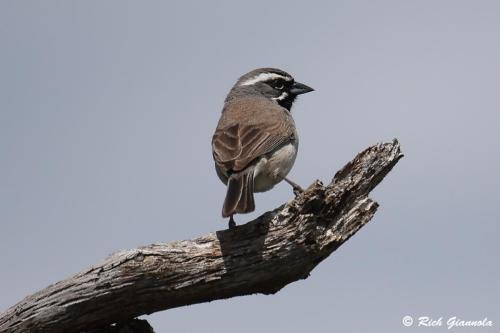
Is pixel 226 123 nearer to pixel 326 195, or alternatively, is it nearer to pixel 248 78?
pixel 248 78

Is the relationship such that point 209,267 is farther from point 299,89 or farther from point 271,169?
point 299,89

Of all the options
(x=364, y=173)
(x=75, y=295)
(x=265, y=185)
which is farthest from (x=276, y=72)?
(x=75, y=295)

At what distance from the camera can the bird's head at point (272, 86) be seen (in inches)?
507

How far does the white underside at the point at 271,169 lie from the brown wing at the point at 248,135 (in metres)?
0.12

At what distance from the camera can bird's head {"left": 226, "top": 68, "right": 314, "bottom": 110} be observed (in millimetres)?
12867

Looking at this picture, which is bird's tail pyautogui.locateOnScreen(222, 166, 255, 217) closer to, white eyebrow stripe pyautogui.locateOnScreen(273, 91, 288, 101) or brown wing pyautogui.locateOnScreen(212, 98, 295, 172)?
brown wing pyautogui.locateOnScreen(212, 98, 295, 172)

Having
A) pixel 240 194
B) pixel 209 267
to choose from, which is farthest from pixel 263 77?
pixel 209 267

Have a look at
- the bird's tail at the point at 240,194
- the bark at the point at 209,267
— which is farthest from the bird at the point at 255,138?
the bark at the point at 209,267

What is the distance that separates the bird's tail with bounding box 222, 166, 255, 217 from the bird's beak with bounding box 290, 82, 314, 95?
3333 mm

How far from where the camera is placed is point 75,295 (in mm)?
8203

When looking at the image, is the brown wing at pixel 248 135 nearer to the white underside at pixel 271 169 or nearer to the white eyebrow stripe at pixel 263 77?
the white underside at pixel 271 169

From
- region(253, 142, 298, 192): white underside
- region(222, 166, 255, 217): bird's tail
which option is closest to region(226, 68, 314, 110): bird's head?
region(253, 142, 298, 192): white underside

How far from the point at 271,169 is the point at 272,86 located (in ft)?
9.41

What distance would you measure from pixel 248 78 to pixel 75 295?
5741mm
